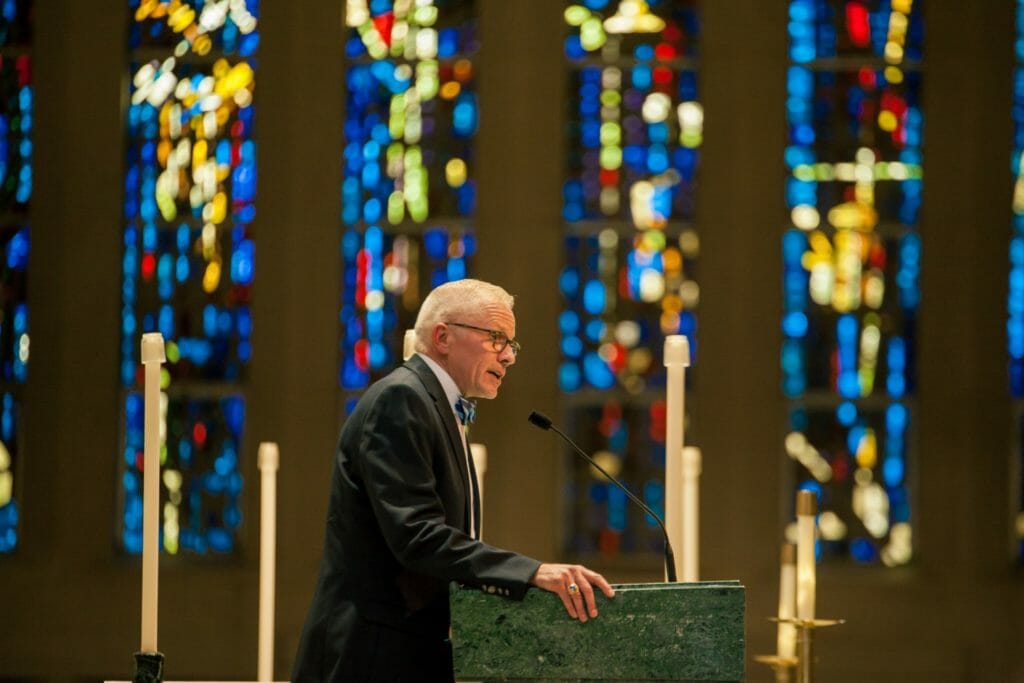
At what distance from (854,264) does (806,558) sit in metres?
3.50

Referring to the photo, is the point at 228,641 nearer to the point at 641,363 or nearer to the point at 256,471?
the point at 256,471

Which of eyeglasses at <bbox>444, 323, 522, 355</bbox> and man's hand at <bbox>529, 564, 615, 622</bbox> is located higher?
eyeglasses at <bbox>444, 323, 522, 355</bbox>

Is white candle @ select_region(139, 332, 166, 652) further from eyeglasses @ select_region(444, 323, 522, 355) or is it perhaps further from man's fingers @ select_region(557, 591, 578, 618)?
man's fingers @ select_region(557, 591, 578, 618)

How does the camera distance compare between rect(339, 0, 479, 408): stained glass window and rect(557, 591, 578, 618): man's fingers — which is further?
rect(339, 0, 479, 408): stained glass window

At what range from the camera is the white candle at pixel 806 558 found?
3.17 metres

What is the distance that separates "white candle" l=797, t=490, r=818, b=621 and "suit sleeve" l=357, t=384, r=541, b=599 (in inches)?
33.0

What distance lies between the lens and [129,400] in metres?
6.57

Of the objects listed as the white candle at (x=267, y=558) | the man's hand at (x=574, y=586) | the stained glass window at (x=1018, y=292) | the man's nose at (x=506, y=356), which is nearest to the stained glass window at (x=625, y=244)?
the stained glass window at (x=1018, y=292)

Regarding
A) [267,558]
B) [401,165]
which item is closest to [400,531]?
[267,558]

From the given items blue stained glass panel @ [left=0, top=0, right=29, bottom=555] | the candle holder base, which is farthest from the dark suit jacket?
blue stained glass panel @ [left=0, top=0, right=29, bottom=555]

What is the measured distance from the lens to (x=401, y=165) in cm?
669

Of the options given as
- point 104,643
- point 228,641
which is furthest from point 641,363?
point 104,643

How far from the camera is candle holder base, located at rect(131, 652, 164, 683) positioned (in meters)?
2.70

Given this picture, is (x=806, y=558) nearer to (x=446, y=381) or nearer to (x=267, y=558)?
(x=446, y=381)
